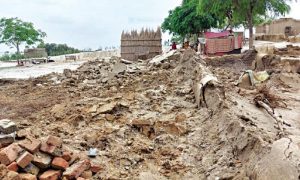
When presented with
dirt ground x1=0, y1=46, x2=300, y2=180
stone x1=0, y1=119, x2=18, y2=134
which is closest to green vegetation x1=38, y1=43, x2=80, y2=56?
dirt ground x1=0, y1=46, x2=300, y2=180

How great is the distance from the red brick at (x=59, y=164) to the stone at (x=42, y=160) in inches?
2.5

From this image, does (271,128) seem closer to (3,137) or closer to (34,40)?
(3,137)

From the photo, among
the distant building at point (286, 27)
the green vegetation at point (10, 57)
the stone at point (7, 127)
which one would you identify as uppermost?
the distant building at point (286, 27)

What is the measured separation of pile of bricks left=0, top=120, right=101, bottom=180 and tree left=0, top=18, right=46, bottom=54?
27.3 metres

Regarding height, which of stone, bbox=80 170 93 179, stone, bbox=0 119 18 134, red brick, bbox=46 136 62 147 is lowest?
stone, bbox=80 170 93 179

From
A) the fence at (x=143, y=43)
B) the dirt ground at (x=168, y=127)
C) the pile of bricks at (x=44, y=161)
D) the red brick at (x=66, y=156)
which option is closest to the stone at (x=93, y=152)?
the dirt ground at (x=168, y=127)

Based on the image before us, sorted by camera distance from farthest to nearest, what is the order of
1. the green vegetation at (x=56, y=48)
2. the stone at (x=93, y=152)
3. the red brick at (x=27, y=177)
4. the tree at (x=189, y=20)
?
the green vegetation at (x=56, y=48) → the tree at (x=189, y=20) → the stone at (x=93, y=152) → the red brick at (x=27, y=177)

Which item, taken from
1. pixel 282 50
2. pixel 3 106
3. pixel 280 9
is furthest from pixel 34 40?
pixel 3 106

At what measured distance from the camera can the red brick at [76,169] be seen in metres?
4.18

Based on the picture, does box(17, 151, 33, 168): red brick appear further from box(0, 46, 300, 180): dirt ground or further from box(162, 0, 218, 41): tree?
box(162, 0, 218, 41): tree

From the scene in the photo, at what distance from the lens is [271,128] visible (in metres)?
4.91

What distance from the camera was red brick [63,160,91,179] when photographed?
4.18m

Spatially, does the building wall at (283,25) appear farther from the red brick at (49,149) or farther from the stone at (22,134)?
the red brick at (49,149)

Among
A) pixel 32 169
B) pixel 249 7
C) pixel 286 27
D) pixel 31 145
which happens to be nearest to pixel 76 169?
pixel 32 169
